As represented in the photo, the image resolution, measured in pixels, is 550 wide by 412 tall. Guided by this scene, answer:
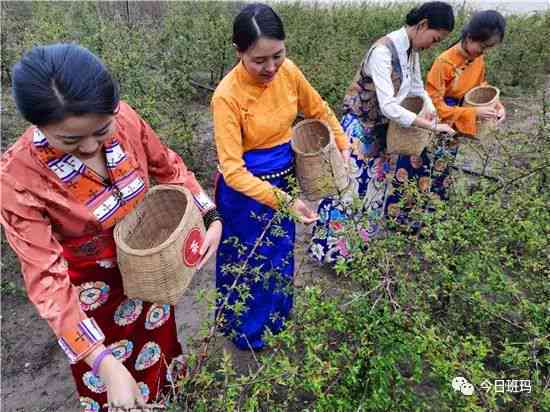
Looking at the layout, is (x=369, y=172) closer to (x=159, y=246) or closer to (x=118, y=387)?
(x=159, y=246)

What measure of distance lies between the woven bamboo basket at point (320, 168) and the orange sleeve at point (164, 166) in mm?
523

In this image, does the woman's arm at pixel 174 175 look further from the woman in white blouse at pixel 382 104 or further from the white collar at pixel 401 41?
the white collar at pixel 401 41

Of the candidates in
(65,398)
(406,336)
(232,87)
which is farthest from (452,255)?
(65,398)

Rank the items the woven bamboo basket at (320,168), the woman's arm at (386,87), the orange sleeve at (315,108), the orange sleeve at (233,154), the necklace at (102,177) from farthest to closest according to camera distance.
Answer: the woman's arm at (386,87), the orange sleeve at (315,108), the woven bamboo basket at (320,168), the orange sleeve at (233,154), the necklace at (102,177)

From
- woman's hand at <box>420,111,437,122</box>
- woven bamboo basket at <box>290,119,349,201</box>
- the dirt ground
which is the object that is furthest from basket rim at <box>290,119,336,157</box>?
woman's hand at <box>420,111,437,122</box>

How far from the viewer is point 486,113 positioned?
287 centimetres

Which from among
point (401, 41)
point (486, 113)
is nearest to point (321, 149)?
point (401, 41)

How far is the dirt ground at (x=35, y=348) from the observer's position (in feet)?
7.98

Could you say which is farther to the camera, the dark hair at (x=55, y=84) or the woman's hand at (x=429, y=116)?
the woman's hand at (x=429, y=116)

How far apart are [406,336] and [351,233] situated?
0.40m

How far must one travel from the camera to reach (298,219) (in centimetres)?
172

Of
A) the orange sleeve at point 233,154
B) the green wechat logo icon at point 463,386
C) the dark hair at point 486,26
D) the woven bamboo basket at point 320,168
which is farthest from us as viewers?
the dark hair at point 486,26

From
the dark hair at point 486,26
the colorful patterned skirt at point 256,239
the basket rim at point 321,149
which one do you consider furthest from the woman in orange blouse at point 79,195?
the dark hair at point 486,26

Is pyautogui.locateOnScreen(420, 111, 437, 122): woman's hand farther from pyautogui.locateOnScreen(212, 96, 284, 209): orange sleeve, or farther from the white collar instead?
pyautogui.locateOnScreen(212, 96, 284, 209): orange sleeve
